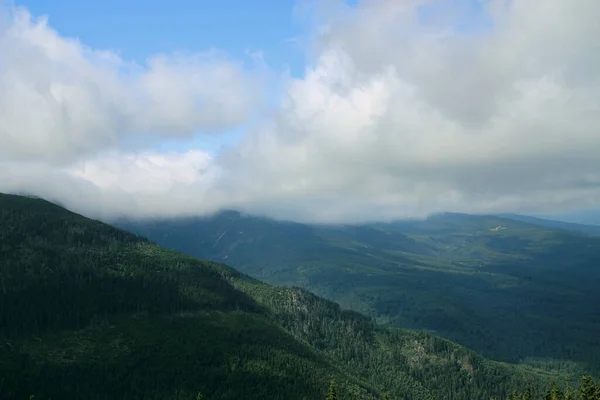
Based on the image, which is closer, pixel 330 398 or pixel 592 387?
pixel 330 398

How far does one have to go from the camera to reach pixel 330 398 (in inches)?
6688

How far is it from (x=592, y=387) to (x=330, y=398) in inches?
4196

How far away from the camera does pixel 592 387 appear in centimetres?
19750
